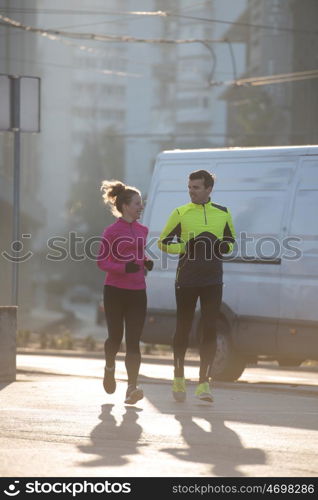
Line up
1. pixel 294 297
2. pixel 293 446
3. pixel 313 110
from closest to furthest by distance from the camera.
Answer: pixel 293 446 → pixel 294 297 → pixel 313 110

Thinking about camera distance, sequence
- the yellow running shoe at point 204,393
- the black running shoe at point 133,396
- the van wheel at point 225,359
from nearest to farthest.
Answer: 1. the black running shoe at point 133,396
2. the yellow running shoe at point 204,393
3. the van wheel at point 225,359

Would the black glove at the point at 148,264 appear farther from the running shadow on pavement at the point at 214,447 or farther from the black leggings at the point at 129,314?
the running shadow on pavement at the point at 214,447

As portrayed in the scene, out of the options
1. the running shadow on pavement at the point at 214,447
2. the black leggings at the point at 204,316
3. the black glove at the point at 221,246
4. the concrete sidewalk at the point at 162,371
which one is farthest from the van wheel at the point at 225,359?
the running shadow on pavement at the point at 214,447

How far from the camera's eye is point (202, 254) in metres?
11.5

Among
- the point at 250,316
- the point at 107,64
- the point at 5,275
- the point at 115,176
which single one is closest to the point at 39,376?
the point at 250,316

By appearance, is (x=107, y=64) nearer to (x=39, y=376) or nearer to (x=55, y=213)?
(x=55, y=213)

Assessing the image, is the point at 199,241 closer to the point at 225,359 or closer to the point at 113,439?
the point at 113,439

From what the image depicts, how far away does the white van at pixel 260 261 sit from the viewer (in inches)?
Result: 551

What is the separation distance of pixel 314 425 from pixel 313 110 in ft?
172

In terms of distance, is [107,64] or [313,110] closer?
[313,110]

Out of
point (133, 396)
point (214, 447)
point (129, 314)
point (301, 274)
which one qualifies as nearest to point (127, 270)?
point (129, 314)

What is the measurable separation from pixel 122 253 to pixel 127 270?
0.50 feet

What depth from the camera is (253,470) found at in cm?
763

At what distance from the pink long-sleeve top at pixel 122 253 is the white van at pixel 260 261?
116 inches
